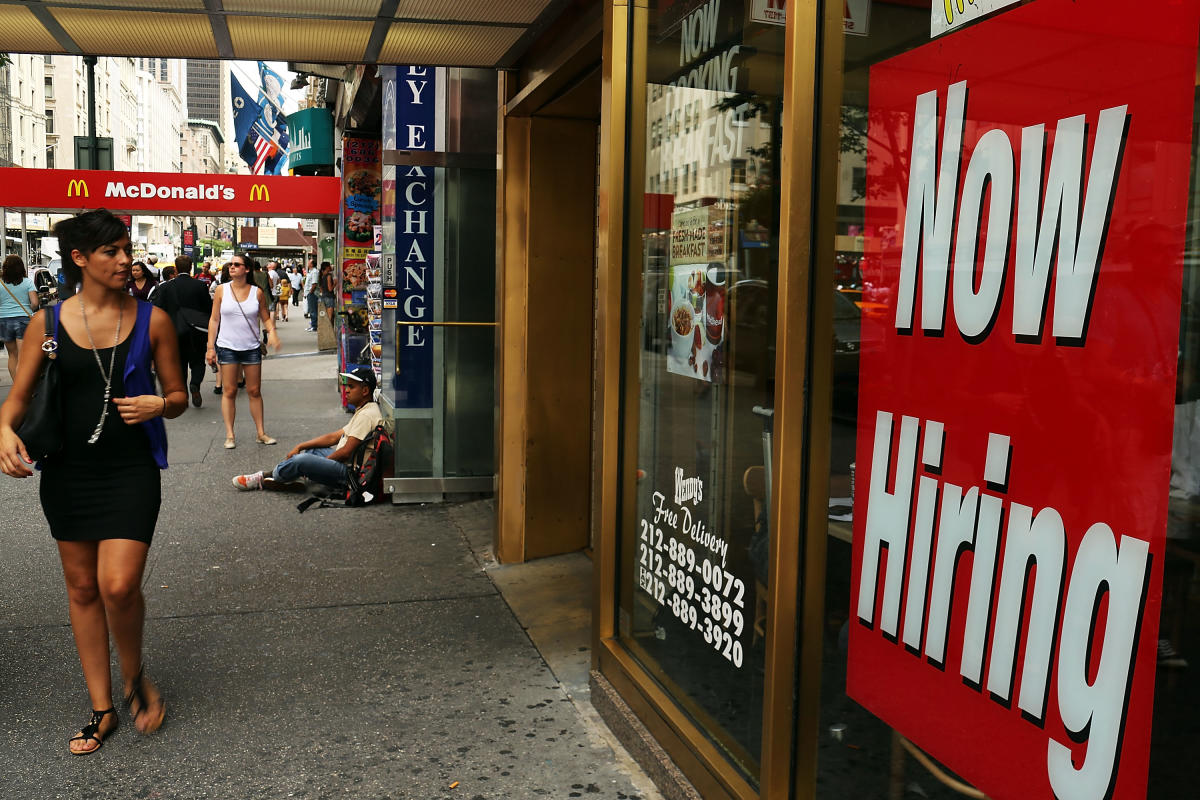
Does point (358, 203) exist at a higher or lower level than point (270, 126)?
lower

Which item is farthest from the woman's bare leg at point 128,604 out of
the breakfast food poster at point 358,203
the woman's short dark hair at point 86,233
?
the breakfast food poster at point 358,203

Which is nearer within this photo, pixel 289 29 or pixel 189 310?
pixel 289 29

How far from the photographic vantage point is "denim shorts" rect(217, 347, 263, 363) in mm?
10275

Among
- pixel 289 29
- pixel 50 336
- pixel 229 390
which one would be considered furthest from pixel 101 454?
pixel 229 390

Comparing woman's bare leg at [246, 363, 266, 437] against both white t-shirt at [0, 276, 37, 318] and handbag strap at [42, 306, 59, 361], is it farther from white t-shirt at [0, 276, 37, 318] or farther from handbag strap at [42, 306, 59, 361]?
handbag strap at [42, 306, 59, 361]

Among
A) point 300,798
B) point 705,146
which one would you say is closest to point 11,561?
point 300,798

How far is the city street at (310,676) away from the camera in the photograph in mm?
3672

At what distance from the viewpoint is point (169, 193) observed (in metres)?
16.7

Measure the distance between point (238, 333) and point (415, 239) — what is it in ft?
10.6

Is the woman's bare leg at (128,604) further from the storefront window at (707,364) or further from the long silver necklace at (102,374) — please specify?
the storefront window at (707,364)

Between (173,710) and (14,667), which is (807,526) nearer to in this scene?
(173,710)

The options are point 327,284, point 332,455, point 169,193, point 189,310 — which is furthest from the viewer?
point 327,284

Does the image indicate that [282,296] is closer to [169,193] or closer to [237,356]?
[169,193]

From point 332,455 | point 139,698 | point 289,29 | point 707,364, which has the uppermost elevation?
point 289,29
